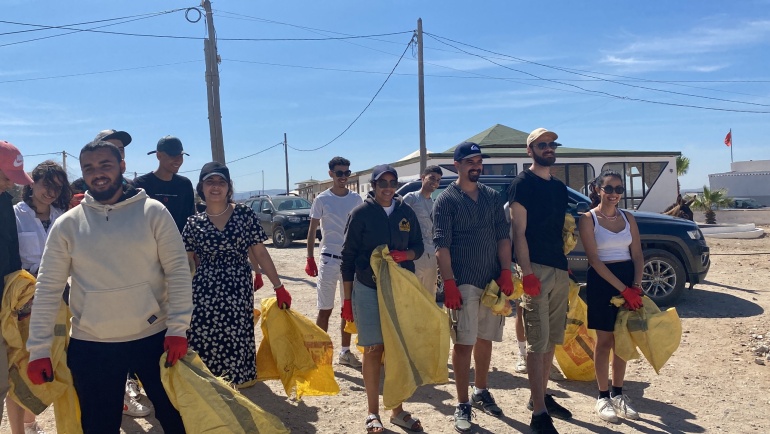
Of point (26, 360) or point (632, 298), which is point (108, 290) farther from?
point (632, 298)

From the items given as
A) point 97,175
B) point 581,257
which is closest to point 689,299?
point 581,257

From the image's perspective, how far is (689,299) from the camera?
28.3ft

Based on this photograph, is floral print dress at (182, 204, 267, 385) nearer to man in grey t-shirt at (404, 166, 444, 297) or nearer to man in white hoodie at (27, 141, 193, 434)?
man in white hoodie at (27, 141, 193, 434)

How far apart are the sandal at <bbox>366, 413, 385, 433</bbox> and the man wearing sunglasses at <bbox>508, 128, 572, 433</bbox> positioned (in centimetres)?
107

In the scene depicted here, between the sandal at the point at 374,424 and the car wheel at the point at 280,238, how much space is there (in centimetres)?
1485

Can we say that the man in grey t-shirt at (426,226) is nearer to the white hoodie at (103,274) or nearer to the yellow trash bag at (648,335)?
the yellow trash bag at (648,335)

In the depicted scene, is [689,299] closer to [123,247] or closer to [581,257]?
[581,257]

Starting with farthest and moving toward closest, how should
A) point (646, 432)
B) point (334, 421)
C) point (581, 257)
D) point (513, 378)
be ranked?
point (581, 257), point (513, 378), point (334, 421), point (646, 432)

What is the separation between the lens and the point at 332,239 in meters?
5.77

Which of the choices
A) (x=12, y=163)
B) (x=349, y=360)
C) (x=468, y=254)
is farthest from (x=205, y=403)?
(x=349, y=360)

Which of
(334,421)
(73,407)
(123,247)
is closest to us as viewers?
(123,247)

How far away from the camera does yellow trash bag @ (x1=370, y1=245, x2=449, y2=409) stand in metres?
3.96

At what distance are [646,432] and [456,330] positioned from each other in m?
1.53

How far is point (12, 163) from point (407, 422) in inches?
121
